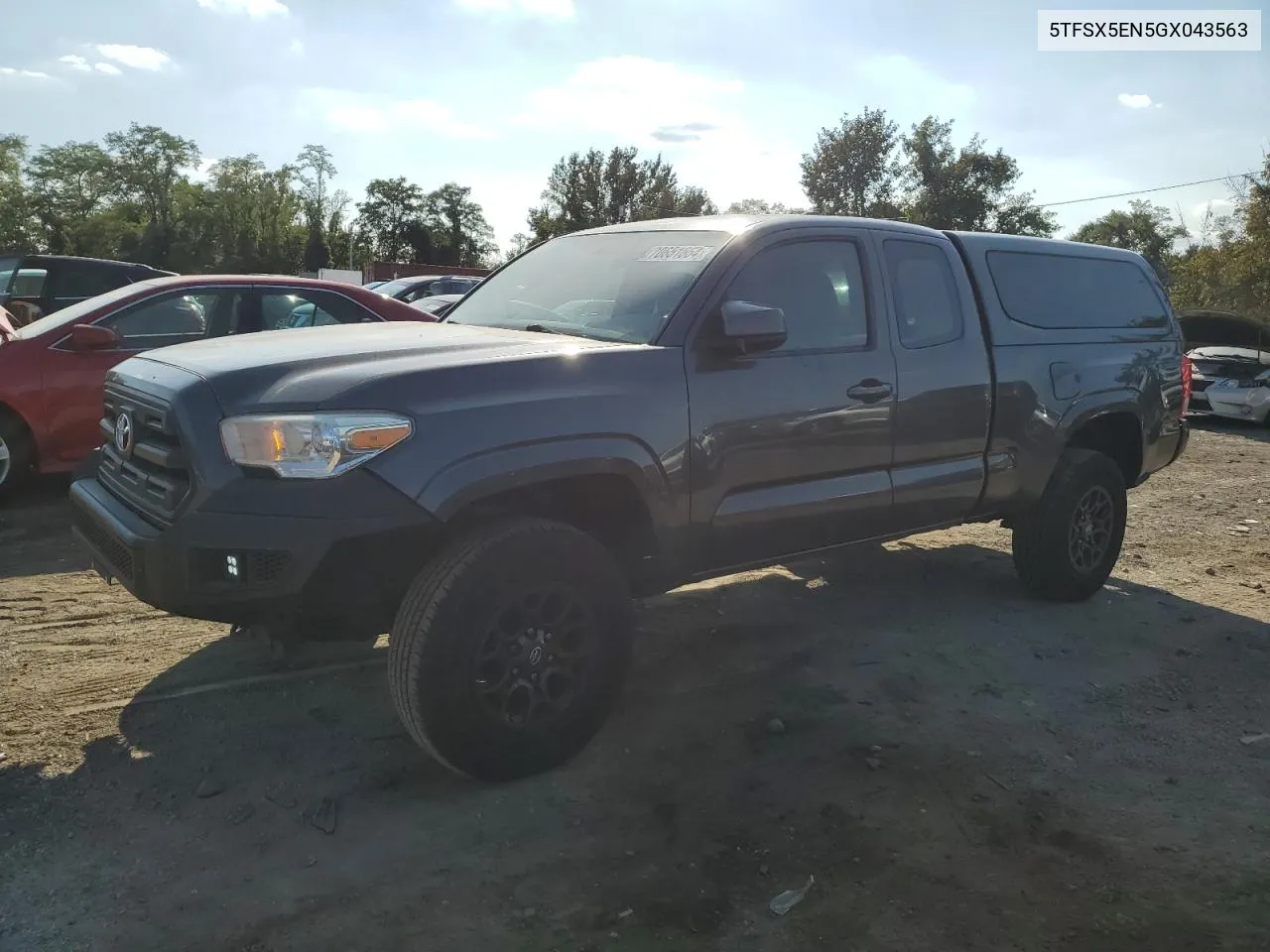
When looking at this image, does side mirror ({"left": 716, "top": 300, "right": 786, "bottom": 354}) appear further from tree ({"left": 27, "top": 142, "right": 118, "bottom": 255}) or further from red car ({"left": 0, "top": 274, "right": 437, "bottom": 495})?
tree ({"left": 27, "top": 142, "right": 118, "bottom": 255})

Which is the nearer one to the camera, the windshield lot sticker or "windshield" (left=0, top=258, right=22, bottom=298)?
the windshield lot sticker

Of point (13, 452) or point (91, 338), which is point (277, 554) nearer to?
point (91, 338)

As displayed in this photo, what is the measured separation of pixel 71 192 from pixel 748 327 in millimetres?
88817

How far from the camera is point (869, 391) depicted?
410 cm

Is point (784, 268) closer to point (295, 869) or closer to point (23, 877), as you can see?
point (295, 869)

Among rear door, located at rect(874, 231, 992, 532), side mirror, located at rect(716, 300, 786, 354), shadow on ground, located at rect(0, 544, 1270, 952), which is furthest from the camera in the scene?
rear door, located at rect(874, 231, 992, 532)

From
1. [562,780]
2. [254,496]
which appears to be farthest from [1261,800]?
[254,496]

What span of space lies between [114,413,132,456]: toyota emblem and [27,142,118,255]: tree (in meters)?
76.1

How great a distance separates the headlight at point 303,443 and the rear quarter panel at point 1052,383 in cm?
314

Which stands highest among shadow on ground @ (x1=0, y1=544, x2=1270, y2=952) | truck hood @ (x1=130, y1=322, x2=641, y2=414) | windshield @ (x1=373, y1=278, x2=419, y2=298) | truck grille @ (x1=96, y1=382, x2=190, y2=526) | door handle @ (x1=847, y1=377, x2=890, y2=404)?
windshield @ (x1=373, y1=278, x2=419, y2=298)

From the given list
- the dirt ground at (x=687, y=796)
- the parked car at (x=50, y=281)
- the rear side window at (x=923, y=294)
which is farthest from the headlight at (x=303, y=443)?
the parked car at (x=50, y=281)

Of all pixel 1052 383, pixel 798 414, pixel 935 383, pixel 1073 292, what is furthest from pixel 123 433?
pixel 1073 292

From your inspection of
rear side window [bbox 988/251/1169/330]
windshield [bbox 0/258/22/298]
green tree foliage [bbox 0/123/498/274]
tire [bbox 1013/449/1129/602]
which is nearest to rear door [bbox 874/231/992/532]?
rear side window [bbox 988/251/1169/330]

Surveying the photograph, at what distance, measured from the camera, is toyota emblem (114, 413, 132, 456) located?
333cm
